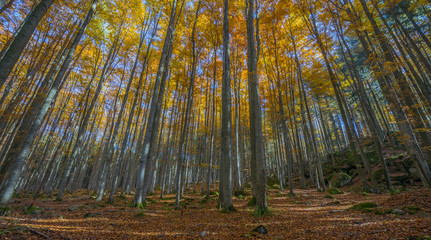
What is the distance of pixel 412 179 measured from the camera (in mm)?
10766

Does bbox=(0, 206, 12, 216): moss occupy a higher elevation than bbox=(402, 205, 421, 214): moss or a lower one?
lower

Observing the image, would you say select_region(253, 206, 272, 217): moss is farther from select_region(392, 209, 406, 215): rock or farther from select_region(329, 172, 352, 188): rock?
select_region(329, 172, 352, 188): rock

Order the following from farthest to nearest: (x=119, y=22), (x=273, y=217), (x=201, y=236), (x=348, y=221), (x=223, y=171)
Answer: (x=119, y=22) < (x=223, y=171) < (x=273, y=217) < (x=348, y=221) < (x=201, y=236)

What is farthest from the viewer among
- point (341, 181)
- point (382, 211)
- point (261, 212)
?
point (341, 181)

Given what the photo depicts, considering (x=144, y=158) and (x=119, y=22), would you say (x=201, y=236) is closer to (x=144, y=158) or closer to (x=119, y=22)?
(x=144, y=158)

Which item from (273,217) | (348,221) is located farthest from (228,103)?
(348,221)

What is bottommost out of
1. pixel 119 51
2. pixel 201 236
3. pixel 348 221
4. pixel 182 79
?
pixel 201 236

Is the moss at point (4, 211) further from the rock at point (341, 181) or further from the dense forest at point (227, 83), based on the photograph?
the rock at point (341, 181)

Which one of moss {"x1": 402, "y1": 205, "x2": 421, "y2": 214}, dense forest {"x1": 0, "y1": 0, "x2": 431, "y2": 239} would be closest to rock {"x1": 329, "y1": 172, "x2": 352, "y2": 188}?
dense forest {"x1": 0, "y1": 0, "x2": 431, "y2": 239}

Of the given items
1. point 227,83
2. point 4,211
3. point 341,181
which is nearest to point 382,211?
point 227,83

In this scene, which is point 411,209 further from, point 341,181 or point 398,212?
point 341,181

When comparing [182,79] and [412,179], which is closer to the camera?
[412,179]

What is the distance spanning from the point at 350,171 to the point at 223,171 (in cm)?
1560

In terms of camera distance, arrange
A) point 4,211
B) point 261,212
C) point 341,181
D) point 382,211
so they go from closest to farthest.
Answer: point 382,211
point 261,212
point 4,211
point 341,181
